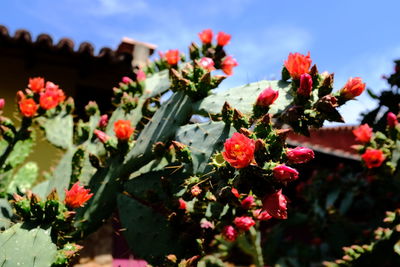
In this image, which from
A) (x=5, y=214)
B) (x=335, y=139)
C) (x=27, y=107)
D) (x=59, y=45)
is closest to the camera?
(x=5, y=214)

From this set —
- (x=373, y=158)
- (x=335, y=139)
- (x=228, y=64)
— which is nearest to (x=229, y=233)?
(x=228, y=64)

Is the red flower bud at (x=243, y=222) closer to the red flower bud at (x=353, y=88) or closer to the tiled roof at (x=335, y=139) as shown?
the red flower bud at (x=353, y=88)

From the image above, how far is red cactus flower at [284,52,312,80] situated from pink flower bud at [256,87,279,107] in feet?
0.50

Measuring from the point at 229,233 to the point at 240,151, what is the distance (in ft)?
2.40

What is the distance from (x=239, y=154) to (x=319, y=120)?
49cm

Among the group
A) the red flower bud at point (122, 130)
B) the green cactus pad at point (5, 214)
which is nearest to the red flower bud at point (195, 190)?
the red flower bud at point (122, 130)

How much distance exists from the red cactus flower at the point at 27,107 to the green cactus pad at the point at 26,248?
910mm

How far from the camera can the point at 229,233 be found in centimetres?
195

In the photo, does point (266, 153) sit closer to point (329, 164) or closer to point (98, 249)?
point (98, 249)

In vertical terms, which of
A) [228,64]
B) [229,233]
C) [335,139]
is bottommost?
[229,233]

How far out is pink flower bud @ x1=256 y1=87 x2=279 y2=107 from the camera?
1673 mm

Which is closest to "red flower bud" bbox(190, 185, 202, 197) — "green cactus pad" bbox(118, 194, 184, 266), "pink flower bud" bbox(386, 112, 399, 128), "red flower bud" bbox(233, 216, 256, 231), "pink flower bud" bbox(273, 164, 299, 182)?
"pink flower bud" bbox(273, 164, 299, 182)

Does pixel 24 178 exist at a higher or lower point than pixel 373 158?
lower

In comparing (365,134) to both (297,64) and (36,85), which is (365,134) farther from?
(36,85)
